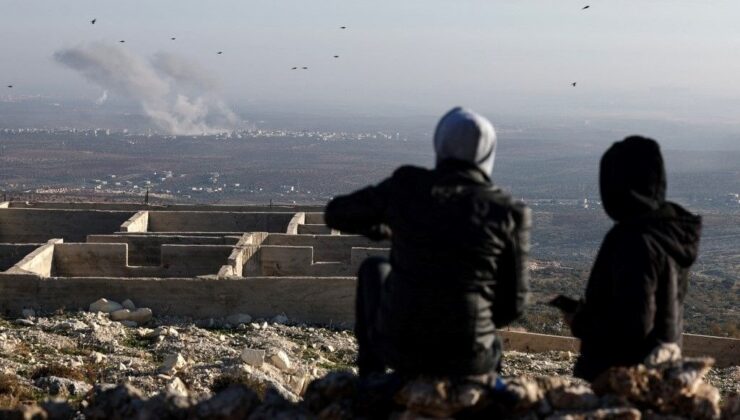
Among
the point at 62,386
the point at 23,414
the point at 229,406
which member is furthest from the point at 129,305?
A: the point at 229,406

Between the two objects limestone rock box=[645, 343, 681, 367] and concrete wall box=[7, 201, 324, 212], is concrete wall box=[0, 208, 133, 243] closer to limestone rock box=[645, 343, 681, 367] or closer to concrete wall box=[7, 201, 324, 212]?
concrete wall box=[7, 201, 324, 212]

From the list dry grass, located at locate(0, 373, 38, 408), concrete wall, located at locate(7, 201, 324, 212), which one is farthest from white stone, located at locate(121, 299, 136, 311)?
concrete wall, located at locate(7, 201, 324, 212)

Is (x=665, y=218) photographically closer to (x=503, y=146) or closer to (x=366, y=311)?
(x=366, y=311)

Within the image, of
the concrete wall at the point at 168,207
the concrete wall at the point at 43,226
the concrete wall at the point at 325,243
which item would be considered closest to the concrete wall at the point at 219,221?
the concrete wall at the point at 168,207

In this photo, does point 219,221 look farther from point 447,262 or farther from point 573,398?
point 447,262

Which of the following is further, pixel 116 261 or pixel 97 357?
pixel 116 261
